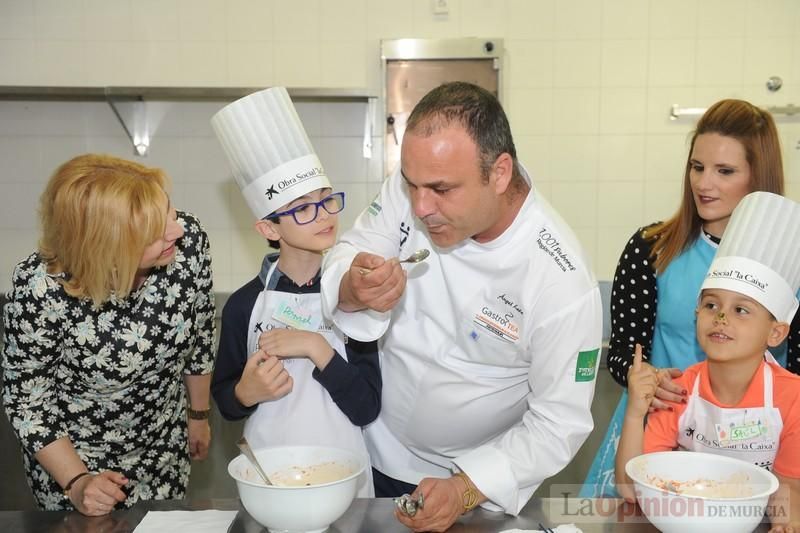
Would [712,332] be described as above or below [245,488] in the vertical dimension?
above

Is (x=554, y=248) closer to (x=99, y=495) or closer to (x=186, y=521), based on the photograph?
(x=186, y=521)

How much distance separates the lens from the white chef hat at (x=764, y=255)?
1.38 meters

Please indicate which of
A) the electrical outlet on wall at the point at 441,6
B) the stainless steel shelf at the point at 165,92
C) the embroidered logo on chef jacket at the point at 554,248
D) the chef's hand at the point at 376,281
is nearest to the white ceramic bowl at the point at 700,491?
the embroidered logo on chef jacket at the point at 554,248

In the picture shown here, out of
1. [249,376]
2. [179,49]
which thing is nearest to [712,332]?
[249,376]

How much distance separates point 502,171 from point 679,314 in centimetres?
64

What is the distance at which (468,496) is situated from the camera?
1.26m

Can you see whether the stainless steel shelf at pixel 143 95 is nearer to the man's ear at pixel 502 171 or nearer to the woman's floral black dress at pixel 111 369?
the woman's floral black dress at pixel 111 369

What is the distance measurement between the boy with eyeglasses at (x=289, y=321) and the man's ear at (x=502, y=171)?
14.1 inches

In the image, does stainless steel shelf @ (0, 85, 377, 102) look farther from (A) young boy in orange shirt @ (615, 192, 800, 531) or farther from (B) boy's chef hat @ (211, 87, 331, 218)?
(A) young boy in orange shirt @ (615, 192, 800, 531)

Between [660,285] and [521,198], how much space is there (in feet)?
1.69

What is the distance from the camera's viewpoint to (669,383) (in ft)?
4.84

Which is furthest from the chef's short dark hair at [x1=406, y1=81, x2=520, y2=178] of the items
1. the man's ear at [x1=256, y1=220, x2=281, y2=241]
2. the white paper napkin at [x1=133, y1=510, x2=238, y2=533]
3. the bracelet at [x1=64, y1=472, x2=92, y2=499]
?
the bracelet at [x1=64, y1=472, x2=92, y2=499]

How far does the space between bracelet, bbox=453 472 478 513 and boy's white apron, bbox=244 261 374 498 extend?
0.32 metres

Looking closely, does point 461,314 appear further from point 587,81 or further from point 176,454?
point 587,81
